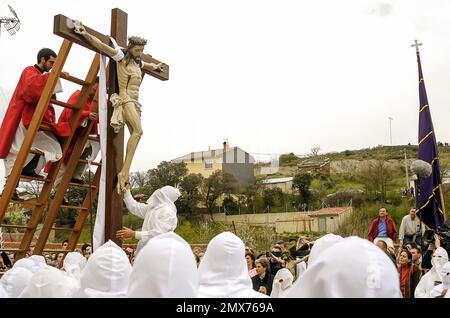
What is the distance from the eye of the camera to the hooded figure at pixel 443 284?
666 cm

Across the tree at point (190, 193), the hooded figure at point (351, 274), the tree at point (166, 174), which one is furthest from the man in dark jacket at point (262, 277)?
the tree at point (190, 193)

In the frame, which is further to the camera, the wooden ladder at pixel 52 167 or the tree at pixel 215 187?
the tree at pixel 215 187

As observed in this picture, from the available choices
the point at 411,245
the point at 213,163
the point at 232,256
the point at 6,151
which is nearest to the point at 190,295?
the point at 232,256

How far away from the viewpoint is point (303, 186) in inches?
1935

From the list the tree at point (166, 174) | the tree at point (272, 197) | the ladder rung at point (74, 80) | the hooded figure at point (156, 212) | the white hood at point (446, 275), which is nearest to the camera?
the hooded figure at point (156, 212)

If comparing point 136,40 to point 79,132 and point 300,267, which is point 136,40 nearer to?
point 79,132

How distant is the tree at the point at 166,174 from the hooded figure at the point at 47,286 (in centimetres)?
3784

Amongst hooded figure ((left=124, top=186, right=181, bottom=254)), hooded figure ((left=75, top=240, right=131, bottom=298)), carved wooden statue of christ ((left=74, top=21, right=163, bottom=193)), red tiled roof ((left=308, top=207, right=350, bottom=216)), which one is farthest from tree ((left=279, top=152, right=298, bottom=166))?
hooded figure ((left=75, top=240, right=131, bottom=298))

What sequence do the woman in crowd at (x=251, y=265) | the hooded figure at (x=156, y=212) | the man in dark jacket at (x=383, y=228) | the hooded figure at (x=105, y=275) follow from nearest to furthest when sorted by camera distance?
the hooded figure at (x=105, y=275) < the hooded figure at (x=156, y=212) < the woman in crowd at (x=251, y=265) < the man in dark jacket at (x=383, y=228)

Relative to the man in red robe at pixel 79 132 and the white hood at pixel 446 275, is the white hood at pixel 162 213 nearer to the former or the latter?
the man in red robe at pixel 79 132

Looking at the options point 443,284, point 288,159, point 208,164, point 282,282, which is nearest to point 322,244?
point 282,282

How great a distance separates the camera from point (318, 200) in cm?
4691
